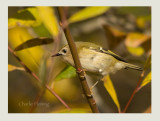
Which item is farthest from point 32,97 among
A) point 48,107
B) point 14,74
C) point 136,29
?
point 136,29

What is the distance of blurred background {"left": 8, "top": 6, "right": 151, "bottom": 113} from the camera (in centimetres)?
77

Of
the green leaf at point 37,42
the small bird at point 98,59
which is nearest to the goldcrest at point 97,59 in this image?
Result: the small bird at point 98,59

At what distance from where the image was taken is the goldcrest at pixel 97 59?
3.01 feet

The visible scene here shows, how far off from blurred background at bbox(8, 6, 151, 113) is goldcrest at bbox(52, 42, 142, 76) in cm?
3

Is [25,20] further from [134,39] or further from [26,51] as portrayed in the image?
[134,39]

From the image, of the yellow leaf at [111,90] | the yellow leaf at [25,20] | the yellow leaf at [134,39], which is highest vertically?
the yellow leaf at [25,20]

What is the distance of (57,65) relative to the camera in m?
0.90

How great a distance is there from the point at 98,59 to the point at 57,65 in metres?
0.17

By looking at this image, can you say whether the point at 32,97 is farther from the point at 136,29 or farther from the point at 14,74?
the point at 136,29

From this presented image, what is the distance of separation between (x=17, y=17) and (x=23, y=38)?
0.13 meters

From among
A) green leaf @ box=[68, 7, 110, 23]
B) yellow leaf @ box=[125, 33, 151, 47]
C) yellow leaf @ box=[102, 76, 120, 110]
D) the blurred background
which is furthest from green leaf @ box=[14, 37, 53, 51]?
yellow leaf @ box=[125, 33, 151, 47]

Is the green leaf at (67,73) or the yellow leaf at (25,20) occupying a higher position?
the yellow leaf at (25,20)

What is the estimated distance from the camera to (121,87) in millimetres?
1118

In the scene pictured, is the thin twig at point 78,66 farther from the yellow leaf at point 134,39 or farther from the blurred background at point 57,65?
the yellow leaf at point 134,39
